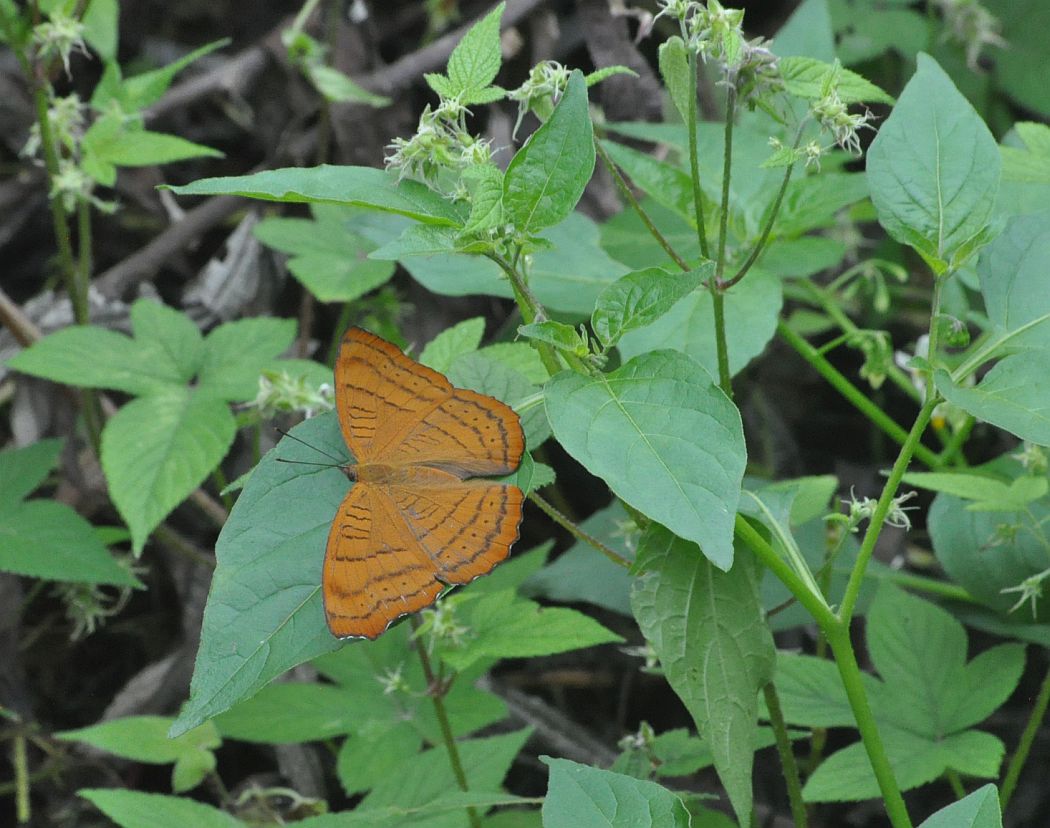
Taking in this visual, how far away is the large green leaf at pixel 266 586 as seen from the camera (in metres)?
1.06

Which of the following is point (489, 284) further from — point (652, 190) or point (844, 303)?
point (844, 303)

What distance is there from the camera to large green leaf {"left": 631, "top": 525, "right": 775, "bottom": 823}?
4.16 feet

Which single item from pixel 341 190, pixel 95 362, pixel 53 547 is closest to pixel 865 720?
→ pixel 341 190

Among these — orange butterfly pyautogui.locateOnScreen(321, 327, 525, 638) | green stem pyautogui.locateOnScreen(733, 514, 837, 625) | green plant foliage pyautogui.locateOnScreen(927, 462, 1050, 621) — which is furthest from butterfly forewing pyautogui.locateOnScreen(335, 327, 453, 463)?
green plant foliage pyautogui.locateOnScreen(927, 462, 1050, 621)

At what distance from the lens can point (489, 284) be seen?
6.09ft

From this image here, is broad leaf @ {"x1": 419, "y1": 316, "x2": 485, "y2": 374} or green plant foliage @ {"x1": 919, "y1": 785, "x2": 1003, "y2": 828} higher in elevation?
broad leaf @ {"x1": 419, "y1": 316, "x2": 485, "y2": 374}

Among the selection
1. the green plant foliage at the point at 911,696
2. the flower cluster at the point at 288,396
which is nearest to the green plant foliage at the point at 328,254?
the flower cluster at the point at 288,396

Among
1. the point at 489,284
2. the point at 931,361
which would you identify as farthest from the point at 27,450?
the point at 931,361

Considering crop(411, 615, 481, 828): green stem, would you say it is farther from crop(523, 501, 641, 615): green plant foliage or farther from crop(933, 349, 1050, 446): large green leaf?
crop(933, 349, 1050, 446): large green leaf

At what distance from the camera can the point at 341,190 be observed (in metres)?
1.11

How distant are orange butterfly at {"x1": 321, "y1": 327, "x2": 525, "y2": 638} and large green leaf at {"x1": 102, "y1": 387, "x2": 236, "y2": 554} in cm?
67

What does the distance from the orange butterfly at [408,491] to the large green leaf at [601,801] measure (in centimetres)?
22

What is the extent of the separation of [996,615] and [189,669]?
1590 millimetres

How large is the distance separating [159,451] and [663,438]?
1.17 metres
